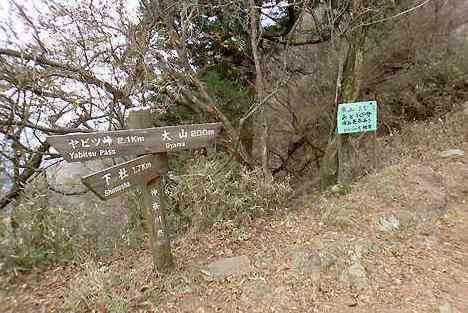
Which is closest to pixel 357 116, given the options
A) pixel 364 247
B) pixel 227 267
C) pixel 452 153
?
pixel 364 247

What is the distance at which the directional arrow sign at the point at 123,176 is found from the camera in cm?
269

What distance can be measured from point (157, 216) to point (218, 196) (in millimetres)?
1312

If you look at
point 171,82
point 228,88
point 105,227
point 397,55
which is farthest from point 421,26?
point 105,227

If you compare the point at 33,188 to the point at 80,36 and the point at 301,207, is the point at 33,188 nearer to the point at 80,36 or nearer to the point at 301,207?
the point at 80,36

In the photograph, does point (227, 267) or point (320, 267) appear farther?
point (227, 267)

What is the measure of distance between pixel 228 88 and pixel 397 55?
4.04 metres

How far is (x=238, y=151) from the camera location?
19.6 feet

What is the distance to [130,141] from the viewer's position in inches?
119

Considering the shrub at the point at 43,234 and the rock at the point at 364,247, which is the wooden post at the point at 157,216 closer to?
the shrub at the point at 43,234

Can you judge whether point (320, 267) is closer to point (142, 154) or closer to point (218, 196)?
point (218, 196)

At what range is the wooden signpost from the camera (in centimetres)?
275

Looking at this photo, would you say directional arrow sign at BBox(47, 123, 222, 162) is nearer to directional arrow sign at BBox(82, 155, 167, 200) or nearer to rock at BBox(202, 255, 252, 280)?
directional arrow sign at BBox(82, 155, 167, 200)

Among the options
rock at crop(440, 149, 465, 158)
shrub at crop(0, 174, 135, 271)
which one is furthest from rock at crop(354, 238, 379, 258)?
shrub at crop(0, 174, 135, 271)

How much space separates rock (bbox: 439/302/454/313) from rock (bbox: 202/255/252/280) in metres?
1.70
